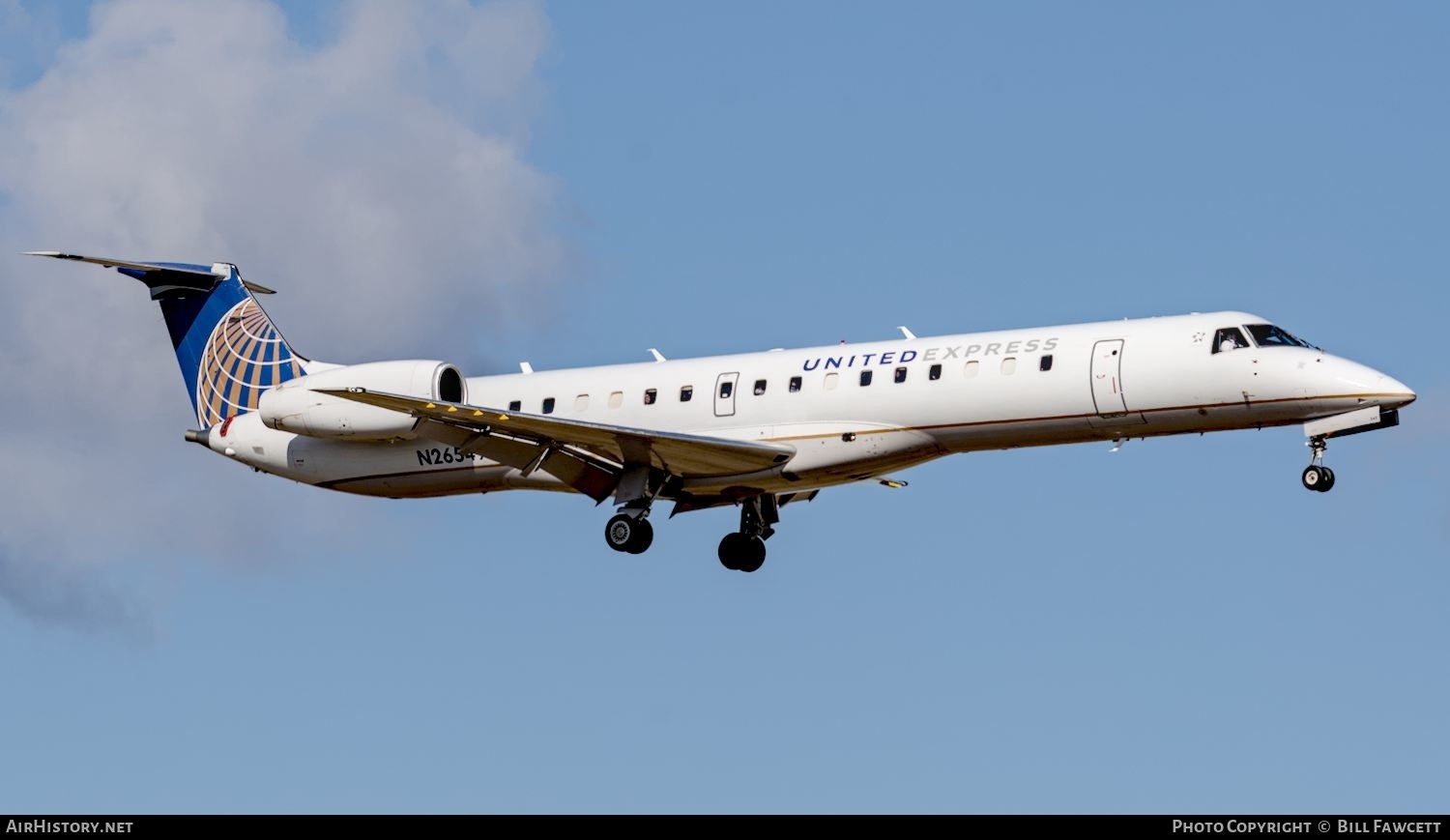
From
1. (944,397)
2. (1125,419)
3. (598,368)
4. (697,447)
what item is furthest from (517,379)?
(1125,419)

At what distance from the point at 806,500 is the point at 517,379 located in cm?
496

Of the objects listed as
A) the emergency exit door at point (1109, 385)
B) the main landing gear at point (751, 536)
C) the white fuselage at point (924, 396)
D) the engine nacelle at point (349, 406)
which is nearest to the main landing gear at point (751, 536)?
the main landing gear at point (751, 536)

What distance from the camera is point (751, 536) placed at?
34156mm

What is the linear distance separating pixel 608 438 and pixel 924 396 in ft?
14.5

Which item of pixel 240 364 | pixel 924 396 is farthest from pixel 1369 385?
pixel 240 364

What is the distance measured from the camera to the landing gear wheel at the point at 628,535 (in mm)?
31641

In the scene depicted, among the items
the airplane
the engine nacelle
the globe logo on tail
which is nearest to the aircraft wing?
the airplane

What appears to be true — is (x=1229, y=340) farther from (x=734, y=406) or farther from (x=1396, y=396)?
(x=734, y=406)

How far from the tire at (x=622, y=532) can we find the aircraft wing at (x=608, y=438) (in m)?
0.90

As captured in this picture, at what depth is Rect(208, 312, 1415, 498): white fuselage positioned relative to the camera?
2880 cm

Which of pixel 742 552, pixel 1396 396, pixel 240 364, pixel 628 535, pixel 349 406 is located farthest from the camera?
pixel 240 364

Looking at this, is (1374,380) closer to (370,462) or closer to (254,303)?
(370,462)

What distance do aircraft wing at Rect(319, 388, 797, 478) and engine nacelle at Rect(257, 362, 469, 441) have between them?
6.29 feet

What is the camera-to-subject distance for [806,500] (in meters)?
34.9
